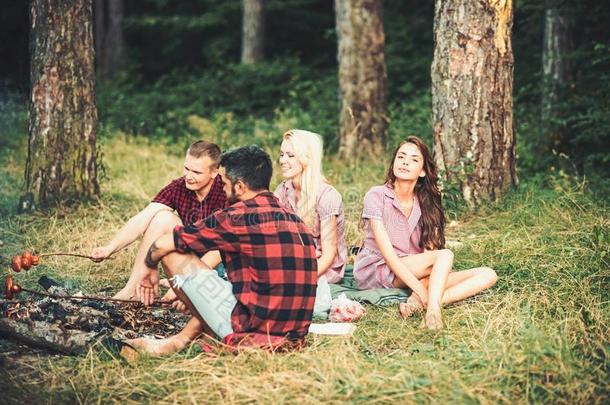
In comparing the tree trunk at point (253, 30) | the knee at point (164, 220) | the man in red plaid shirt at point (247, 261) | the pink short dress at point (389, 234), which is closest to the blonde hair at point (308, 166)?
the pink short dress at point (389, 234)

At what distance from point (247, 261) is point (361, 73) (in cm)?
668

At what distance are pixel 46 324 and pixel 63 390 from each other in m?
0.77

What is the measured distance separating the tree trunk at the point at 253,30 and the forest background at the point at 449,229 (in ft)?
0.96

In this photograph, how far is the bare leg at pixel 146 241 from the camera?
532 centimetres

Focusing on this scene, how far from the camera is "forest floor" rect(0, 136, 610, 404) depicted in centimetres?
366

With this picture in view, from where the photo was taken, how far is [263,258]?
4.02 meters

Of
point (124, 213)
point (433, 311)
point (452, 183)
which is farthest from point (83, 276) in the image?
point (452, 183)

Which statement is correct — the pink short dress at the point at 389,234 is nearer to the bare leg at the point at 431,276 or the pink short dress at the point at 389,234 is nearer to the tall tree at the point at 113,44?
the bare leg at the point at 431,276

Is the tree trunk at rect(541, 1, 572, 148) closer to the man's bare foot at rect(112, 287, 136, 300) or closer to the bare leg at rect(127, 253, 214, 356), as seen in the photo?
the man's bare foot at rect(112, 287, 136, 300)

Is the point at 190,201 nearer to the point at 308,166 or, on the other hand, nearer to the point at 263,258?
the point at 308,166

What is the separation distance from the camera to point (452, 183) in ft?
23.2

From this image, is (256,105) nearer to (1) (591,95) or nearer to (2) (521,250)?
(1) (591,95)

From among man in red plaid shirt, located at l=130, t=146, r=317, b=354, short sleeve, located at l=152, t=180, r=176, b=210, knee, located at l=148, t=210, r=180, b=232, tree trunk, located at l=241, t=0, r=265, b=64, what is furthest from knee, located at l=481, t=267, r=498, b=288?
tree trunk, located at l=241, t=0, r=265, b=64

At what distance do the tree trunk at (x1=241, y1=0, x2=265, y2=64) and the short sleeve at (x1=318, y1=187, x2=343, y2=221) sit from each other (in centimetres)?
1199
